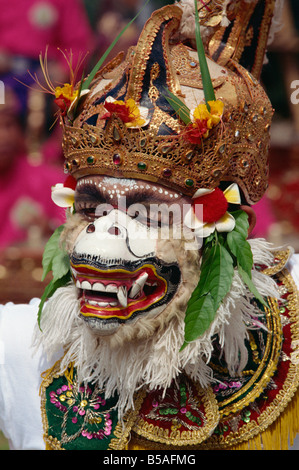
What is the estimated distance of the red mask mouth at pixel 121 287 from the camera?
73.8 inches

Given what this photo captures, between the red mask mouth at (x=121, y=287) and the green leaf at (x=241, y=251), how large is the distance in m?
0.19

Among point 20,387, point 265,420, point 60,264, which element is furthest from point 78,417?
point 265,420

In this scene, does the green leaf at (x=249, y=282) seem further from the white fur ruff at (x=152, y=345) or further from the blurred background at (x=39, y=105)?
the blurred background at (x=39, y=105)

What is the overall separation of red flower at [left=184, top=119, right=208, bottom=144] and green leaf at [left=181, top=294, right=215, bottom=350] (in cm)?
48

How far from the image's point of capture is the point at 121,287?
188 cm

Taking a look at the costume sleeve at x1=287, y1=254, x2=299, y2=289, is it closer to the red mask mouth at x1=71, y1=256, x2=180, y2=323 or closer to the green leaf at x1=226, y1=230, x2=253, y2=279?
the green leaf at x1=226, y1=230, x2=253, y2=279

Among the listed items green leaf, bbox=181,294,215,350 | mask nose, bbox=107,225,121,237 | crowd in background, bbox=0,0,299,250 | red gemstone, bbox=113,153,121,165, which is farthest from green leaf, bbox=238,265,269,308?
crowd in background, bbox=0,0,299,250

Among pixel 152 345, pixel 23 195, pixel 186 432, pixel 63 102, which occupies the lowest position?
pixel 186 432

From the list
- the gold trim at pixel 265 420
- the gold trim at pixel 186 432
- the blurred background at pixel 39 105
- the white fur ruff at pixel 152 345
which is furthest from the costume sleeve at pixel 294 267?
the blurred background at pixel 39 105

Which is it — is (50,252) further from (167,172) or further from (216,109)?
(216,109)

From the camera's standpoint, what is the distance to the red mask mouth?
1875mm

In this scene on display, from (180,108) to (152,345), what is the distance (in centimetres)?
74

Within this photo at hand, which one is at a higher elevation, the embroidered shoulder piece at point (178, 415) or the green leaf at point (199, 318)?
the green leaf at point (199, 318)
